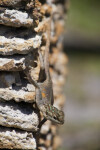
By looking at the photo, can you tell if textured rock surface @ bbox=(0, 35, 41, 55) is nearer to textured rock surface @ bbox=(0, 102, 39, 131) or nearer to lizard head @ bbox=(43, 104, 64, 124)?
textured rock surface @ bbox=(0, 102, 39, 131)

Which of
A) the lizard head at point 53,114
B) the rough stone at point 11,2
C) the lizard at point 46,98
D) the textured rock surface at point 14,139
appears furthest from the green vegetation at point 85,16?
the rough stone at point 11,2

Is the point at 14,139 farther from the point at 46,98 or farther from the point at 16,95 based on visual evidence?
the point at 46,98

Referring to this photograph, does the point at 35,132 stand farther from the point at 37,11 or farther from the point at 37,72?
the point at 37,11

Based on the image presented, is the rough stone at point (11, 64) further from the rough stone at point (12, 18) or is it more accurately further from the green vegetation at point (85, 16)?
the green vegetation at point (85, 16)

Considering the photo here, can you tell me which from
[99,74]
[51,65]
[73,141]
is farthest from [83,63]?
[51,65]

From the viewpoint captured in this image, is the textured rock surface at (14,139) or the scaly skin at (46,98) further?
the scaly skin at (46,98)

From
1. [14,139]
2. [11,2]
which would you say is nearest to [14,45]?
[11,2]
